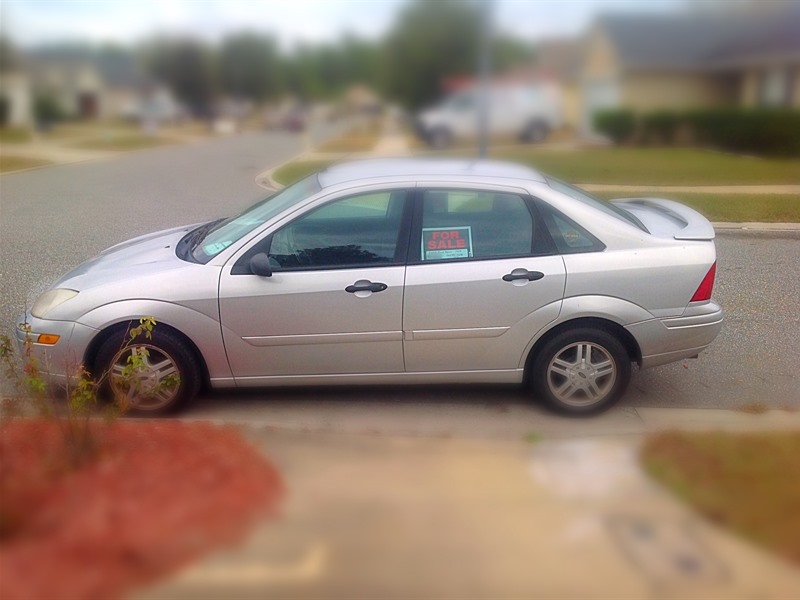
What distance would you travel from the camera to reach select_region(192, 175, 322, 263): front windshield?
15.9 ft

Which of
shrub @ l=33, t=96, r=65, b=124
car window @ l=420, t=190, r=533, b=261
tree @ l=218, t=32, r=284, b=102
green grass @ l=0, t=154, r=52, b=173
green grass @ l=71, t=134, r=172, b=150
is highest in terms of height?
tree @ l=218, t=32, r=284, b=102

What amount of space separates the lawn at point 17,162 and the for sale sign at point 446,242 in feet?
23.4

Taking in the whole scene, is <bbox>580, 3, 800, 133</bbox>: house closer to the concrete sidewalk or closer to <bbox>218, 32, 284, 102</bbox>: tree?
<bbox>218, 32, 284, 102</bbox>: tree

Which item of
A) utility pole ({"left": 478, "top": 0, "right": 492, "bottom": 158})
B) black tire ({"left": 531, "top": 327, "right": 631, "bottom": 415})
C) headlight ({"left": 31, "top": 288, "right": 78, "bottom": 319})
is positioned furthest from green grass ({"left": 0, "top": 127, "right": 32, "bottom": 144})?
black tire ({"left": 531, "top": 327, "right": 631, "bottom": 415})

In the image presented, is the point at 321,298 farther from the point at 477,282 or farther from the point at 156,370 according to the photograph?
the point at 156,370

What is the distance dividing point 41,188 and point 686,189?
362 inches

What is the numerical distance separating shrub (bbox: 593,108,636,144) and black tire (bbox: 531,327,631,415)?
6351 millimetres

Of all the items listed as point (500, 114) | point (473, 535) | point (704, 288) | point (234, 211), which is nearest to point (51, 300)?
point (473, 535)

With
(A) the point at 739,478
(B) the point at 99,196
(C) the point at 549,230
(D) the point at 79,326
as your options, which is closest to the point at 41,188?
(B) the point at 99,196

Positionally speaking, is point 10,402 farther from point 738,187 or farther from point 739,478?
point 738,187

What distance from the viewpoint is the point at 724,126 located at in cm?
966

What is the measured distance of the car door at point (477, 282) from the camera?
15.1 ft

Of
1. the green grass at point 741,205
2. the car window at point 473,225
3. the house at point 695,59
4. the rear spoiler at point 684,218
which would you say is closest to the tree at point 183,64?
the car window at point 473,225

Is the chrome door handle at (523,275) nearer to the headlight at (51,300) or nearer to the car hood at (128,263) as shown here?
the car hood at (128,263)
